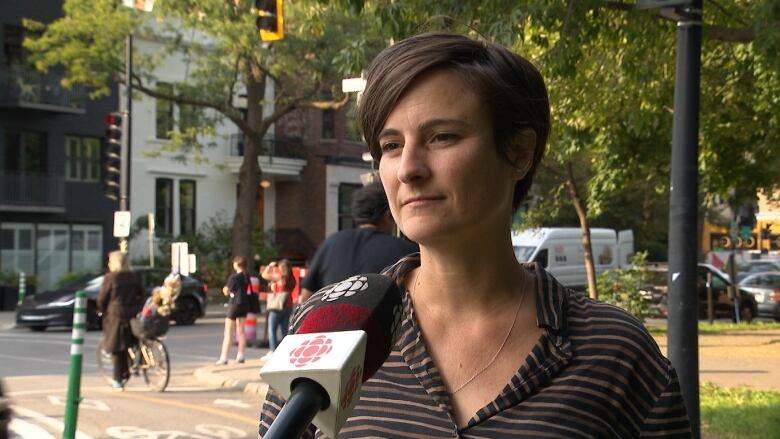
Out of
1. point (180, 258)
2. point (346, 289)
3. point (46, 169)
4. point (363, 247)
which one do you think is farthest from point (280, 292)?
point (46, 169)

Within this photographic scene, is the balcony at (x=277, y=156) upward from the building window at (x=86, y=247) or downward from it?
upward

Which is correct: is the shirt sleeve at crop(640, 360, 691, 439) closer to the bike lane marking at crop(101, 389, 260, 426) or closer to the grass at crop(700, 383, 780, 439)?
the grass at crop(700, 383, 780, 439)

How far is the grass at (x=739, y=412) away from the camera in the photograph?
32.6 ft

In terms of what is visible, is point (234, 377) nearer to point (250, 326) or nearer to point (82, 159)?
point (250, 326)

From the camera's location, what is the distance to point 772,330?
25.5 meters

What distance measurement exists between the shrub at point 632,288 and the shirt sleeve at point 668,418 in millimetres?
20779

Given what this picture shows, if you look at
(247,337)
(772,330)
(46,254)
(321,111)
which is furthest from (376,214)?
(321,111)

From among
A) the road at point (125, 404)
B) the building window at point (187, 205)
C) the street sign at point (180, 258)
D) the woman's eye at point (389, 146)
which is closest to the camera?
the woman's eye at point (389, 146)

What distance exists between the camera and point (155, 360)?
49.4 feet

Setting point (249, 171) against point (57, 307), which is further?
point (249, 171)

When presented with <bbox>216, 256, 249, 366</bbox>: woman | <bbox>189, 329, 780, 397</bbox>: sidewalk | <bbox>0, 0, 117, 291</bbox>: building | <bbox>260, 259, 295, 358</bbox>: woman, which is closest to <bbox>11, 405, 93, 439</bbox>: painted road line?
<bbox>189, 329, 780, 397</bbox>: sidewalk

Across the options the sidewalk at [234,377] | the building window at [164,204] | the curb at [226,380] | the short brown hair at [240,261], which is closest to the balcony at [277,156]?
the building window at [164,204]

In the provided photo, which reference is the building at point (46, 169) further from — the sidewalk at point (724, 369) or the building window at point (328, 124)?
the sidewalk at point (724, 369)

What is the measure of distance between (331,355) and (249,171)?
113 feet
